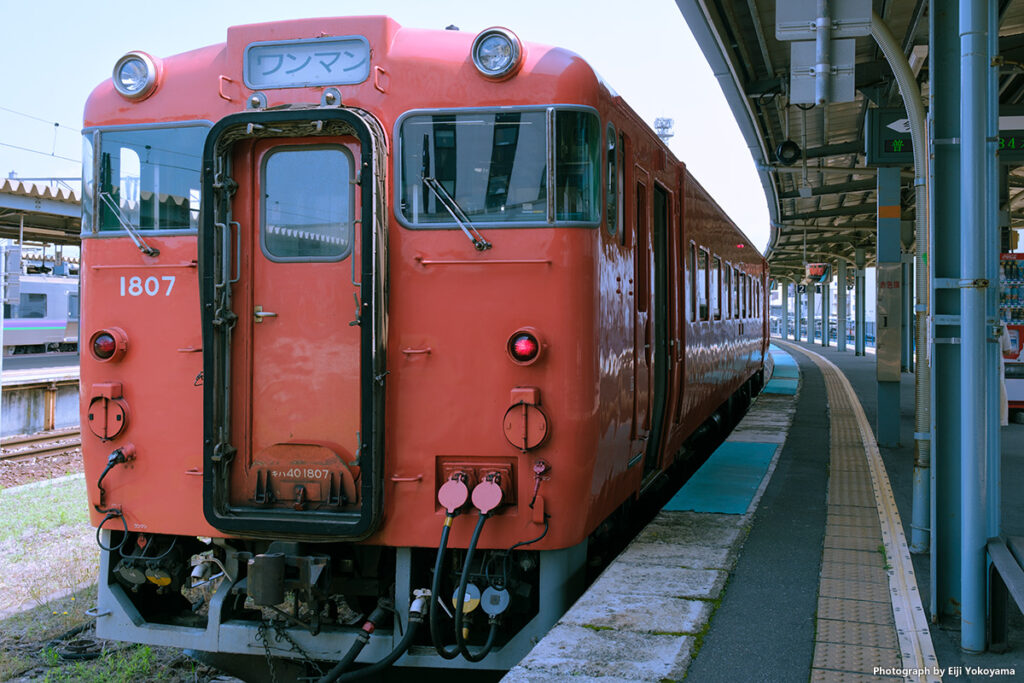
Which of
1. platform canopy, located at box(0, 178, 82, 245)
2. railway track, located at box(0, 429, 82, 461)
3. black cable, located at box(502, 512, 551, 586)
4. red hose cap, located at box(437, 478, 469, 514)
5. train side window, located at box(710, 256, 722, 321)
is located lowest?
railway track, located at box(0, 429, 82, 461)

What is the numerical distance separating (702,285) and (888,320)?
14.5 feet

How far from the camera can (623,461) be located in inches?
197

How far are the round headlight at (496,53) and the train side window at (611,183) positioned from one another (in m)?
0.62

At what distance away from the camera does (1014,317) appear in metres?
12.6

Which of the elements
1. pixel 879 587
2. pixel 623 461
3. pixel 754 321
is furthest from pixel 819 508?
pixel 754 321

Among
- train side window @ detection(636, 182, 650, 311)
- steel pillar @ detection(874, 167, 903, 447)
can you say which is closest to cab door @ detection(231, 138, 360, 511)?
train side window @ detection(636, 182, 650, 311)

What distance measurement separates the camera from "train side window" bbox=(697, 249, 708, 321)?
7992 millimetres

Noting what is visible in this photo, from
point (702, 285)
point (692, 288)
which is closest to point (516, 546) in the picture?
point (692, 288)

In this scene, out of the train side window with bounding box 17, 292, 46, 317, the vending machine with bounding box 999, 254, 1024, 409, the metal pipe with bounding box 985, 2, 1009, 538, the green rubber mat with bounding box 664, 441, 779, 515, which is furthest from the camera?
the train side window with bounding box 17, 292, 46, 317

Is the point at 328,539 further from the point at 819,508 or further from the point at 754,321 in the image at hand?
the point at 754,321

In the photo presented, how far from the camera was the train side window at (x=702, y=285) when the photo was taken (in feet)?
26.2

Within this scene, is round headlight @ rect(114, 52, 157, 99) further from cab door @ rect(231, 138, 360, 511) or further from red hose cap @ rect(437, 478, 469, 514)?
red hose cap @ rect(437, 478, 469, 514)

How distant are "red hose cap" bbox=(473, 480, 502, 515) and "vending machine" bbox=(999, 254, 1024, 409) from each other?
33.5 feet

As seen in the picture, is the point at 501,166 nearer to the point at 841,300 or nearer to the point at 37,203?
the point at 37,203
